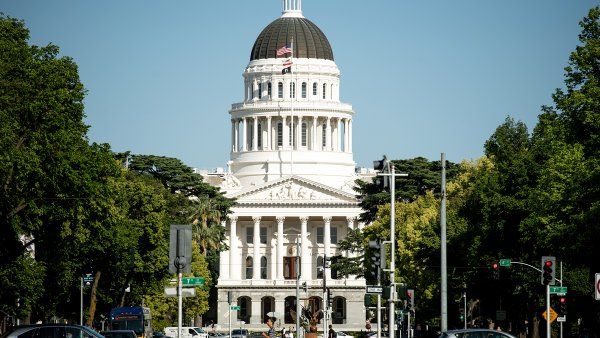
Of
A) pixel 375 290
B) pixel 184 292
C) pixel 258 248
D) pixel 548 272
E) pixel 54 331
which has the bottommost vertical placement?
pixel 54 331

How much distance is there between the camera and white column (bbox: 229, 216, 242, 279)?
648 feet

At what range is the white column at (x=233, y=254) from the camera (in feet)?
648

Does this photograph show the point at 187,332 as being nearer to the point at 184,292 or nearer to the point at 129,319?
the point at 129,319

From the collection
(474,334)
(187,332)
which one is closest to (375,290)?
(474,334)

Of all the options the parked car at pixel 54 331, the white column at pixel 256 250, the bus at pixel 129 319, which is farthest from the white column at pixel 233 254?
the parked car at pixel 54 331

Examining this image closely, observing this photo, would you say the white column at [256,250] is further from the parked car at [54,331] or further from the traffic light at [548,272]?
the parked car at [54,331]

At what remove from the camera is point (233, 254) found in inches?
7820

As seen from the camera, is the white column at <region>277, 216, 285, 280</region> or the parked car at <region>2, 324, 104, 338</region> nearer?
the parked car at <region>2, 324, 104, 338</region>

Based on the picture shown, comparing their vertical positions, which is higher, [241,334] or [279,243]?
[279,243]

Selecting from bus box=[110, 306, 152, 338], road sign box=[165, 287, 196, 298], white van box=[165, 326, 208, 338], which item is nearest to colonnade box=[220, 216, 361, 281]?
white van box=[165, 326, 208, 338]

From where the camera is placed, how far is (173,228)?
46.2 metres

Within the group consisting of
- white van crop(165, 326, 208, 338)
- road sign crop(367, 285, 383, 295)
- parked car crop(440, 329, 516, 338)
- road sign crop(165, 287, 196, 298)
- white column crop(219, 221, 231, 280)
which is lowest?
white van crop(165, 326, 208, 338)

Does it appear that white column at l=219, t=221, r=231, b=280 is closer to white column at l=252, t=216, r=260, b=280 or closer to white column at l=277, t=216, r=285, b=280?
white column at l=252, t=216, r=260, b=280

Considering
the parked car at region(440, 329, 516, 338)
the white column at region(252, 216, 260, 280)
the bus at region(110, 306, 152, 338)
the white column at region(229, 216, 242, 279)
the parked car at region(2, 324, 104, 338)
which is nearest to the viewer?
the parked car at region(2, 324, 104, 338)
